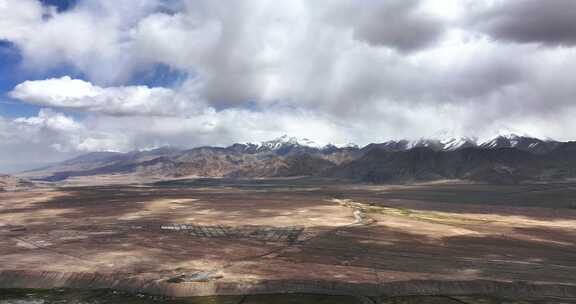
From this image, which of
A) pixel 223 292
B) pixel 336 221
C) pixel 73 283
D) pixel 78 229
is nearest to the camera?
pixel 223 292

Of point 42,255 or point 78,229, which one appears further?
point 78,229

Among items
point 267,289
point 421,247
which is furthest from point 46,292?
point 421,247

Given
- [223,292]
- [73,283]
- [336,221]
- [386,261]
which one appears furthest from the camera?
[336,221]

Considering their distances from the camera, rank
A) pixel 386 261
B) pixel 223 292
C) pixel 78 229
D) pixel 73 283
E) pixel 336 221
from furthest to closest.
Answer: pixel 336 221 < pixel 78 229 < pixel 386 261 < pixel 73 283 < pixel 223 292

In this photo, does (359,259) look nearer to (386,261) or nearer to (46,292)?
(386,261)

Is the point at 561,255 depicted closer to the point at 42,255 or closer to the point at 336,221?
the point at 336,221

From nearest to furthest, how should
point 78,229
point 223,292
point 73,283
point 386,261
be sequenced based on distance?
1. point 223,292
2. point 73,283
3. point 386,261
4. point 78,229

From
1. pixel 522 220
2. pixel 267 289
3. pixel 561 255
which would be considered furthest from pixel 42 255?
pixel 522 220

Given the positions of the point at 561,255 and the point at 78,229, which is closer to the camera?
the point at 561,255

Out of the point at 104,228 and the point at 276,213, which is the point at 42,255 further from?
the point at 276,213
